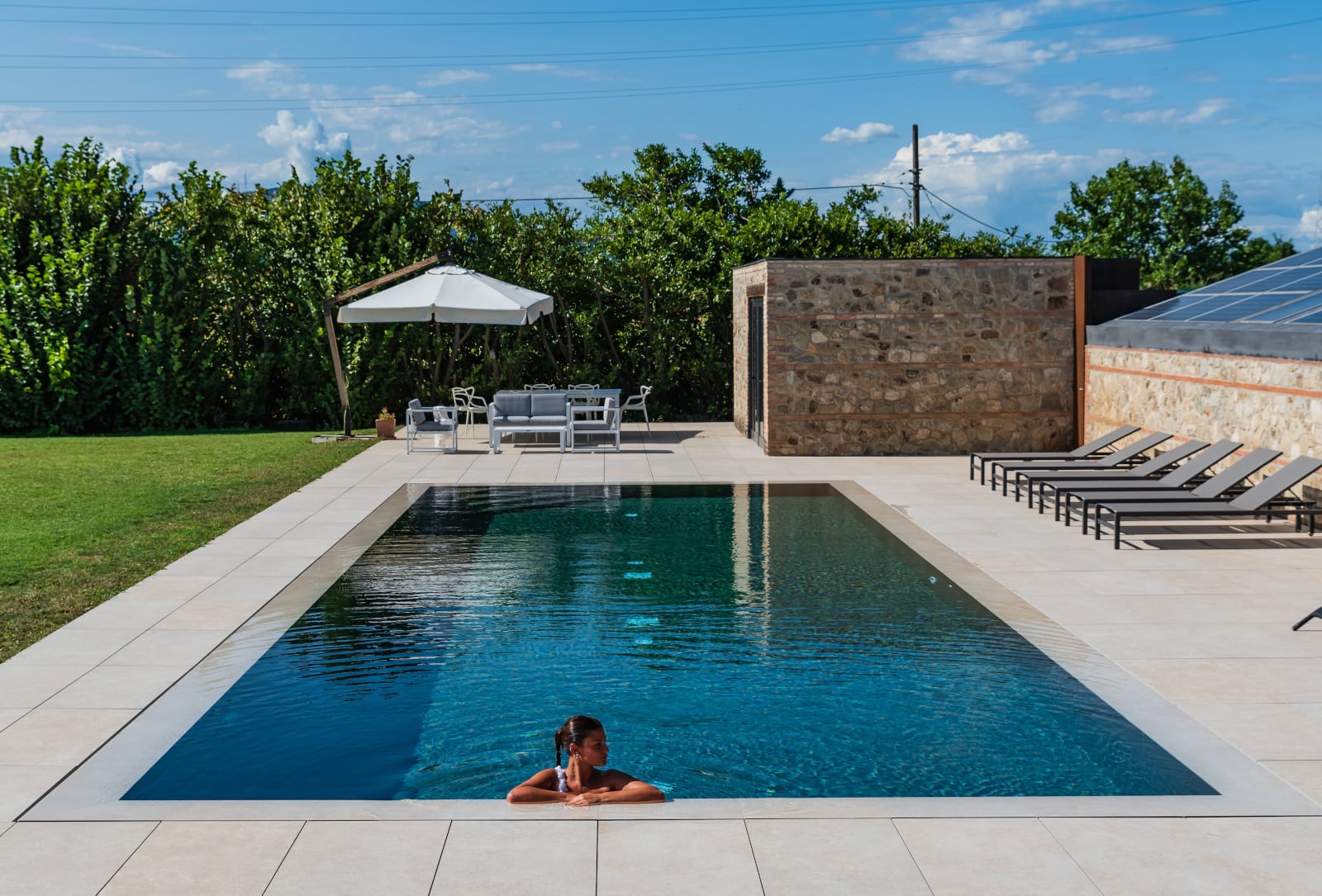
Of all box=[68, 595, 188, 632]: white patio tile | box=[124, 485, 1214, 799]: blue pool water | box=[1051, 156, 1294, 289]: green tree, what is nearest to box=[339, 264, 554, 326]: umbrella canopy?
box=[124, 485, 1214, 799]: blue pool water

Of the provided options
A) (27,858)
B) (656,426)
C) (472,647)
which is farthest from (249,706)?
(656,426)

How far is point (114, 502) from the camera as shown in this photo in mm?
13188

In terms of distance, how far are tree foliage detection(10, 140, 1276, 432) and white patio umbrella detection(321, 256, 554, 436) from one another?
2863 mm

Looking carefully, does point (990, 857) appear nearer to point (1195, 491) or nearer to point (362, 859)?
point (362, 859)

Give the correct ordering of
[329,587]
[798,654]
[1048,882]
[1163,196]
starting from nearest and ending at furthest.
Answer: [1048,882], [798,654], [329,587], [1163,196]

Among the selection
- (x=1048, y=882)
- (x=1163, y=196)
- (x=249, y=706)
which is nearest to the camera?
(x=1048, y=882)

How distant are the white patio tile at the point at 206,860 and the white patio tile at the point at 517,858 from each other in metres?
0.61

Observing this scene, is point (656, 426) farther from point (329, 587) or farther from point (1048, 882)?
point (1048, 882)

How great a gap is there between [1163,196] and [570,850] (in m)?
47.9

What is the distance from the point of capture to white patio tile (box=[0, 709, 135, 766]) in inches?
215

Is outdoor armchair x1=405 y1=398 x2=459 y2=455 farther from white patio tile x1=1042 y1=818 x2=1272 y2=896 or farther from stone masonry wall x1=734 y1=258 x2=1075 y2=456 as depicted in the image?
white patio tile x1=1042 y1=818 x2=1272 y2=896

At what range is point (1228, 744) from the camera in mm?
5562

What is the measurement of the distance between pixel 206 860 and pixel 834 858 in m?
2.19

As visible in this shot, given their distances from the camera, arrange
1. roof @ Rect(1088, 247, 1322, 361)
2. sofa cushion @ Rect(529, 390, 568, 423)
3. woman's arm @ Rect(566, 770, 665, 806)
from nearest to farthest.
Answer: woman's arm @ Rect(566, 770, 665, 806) < roof @ Rect(1088, 247, 1322, 361) < sofa cushion @ Rect(529, 390, 568, 423)
